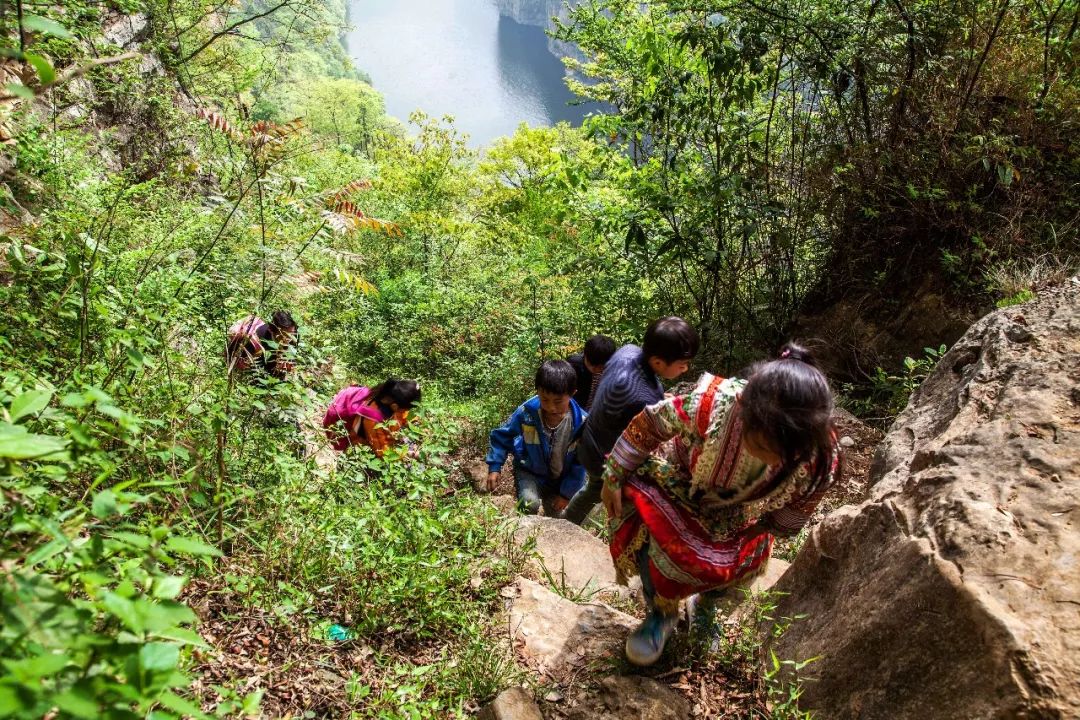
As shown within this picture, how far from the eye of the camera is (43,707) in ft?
2.46

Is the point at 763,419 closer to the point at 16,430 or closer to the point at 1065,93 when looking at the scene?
the point at 16,430

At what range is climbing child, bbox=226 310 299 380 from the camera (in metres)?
2.67

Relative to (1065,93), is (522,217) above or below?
below

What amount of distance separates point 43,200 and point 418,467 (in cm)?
418

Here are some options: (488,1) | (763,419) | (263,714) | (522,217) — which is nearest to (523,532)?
(263,714)

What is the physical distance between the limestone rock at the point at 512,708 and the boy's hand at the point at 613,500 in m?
0.79

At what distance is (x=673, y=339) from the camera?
Result: 10.9 ft

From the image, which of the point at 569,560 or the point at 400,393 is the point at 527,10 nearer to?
the point at 400,393

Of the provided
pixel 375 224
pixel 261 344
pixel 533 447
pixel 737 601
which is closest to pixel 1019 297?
pixel 737 601

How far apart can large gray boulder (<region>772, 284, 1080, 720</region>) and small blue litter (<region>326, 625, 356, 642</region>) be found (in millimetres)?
1768

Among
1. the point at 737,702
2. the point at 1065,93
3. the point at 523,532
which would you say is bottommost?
the point at 523,532

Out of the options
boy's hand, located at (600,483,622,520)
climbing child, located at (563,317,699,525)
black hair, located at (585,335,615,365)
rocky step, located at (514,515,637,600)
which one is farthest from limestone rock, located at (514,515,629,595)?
black hair, located at (585,335,615,365)

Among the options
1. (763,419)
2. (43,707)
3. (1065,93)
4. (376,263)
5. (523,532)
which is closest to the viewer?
(43,707)

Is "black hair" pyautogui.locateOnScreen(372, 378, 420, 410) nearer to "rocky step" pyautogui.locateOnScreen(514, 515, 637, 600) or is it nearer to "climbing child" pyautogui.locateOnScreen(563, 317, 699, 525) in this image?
"rocky step" pyautogui.locateOnScreen(514, 515, 637, 600)
